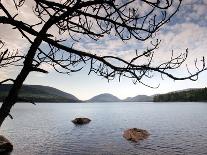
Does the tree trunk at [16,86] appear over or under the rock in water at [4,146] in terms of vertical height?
over

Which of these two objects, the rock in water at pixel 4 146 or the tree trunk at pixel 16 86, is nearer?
the tree trunk at pixel 16 86

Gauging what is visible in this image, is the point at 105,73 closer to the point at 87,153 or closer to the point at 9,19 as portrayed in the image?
the point at 9,19

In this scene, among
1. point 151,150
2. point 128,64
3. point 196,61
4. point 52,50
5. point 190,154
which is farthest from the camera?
point 151,150

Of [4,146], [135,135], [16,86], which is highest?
[16,86]

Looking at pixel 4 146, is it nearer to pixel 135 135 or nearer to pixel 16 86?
pixel 135 135

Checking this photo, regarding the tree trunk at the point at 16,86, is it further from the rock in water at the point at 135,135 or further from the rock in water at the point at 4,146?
the rock in water at the point at 135,135

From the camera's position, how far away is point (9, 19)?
4852mm

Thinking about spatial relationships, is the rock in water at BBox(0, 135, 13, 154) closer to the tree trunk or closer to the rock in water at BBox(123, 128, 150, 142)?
Result: the rock in water at BBox(123, 128, 150, 142)

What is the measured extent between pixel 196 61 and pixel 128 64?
1051mm

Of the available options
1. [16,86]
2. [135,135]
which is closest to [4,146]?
[135,135]

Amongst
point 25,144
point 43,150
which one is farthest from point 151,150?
point 25,144

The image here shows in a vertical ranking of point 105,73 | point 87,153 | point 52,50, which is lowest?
point 87,153

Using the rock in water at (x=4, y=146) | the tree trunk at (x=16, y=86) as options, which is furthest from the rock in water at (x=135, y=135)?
the tree trunk at (x=16, y=86)

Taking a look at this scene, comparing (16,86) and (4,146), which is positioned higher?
Result: (16,86)
